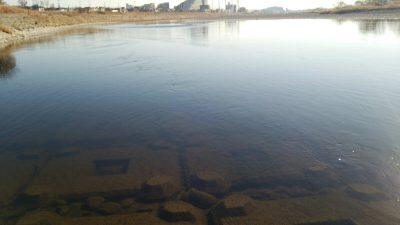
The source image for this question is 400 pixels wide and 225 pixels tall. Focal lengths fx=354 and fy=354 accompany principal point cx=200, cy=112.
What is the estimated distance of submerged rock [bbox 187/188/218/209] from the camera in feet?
23.8

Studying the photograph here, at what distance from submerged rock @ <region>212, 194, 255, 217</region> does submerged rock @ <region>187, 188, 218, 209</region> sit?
309mm

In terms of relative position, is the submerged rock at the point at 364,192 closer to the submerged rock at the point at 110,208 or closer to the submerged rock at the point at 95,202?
the submerged rock at the point at 110,208

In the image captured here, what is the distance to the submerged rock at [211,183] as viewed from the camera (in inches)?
307

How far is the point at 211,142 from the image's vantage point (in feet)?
34.2

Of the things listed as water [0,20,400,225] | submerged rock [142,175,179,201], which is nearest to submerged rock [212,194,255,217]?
water [0,20,400,225]

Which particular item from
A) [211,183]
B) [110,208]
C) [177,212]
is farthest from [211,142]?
[110,208]

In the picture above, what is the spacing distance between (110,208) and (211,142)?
13.0ft

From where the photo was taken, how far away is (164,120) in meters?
12.4

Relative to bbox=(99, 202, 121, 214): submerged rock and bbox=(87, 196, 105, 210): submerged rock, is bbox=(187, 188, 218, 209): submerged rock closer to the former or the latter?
bbox=(99, 202, 121, 214): submerged rock

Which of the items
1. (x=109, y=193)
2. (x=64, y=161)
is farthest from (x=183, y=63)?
(x=109, y=193)

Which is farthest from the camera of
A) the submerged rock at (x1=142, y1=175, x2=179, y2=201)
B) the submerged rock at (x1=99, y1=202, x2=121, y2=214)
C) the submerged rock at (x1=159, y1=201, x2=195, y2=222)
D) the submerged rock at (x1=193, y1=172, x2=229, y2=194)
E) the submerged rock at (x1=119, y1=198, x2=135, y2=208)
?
the submerged rock at (x1=193, y1=172, x2=229, y2=194)

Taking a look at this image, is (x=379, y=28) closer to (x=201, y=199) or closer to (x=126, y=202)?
(x=201, y=199)

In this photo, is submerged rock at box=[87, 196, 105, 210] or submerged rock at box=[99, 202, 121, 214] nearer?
submerged rock at box=[99, 202, 121, 214]

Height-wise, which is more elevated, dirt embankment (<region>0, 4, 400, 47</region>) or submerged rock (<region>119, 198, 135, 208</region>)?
dirt embankment (<region>0, 4, 400, 47</region>)
